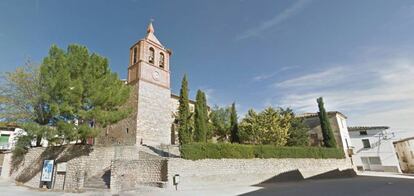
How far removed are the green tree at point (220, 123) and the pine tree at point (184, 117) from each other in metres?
5.15

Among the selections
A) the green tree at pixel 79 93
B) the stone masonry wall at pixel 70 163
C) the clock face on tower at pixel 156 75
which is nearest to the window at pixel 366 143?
the clock face on tower at pixel 156 75

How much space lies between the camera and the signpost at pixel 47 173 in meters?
11.8

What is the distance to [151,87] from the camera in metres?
20.8

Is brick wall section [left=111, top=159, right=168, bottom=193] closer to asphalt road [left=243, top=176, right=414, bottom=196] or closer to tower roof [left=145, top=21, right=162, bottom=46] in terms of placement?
asphalt road [left=243, top=176, right=414, bottom=196]

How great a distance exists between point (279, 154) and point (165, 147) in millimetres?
9071

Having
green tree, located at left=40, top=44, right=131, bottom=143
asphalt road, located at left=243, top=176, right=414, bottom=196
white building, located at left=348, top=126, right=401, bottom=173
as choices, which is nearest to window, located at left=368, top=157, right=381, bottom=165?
white building, located at left=348, top=126, right=401, bottom=173

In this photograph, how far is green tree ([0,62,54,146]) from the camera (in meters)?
13.7

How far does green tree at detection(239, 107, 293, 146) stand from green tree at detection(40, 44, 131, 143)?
1255 centimetres

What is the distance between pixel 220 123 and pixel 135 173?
16.2 meters

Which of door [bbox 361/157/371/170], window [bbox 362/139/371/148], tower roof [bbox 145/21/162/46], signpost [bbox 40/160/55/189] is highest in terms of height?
tower roof [bbox 145/21/162/46]

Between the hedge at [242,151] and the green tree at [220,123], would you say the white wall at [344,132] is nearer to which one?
the hedge at [242,151]

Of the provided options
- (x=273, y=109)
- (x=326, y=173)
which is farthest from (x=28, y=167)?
(x=326, y=173)

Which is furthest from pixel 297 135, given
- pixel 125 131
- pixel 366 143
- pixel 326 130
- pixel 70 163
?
pixel 70 163

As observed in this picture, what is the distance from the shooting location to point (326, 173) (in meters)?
20.2
